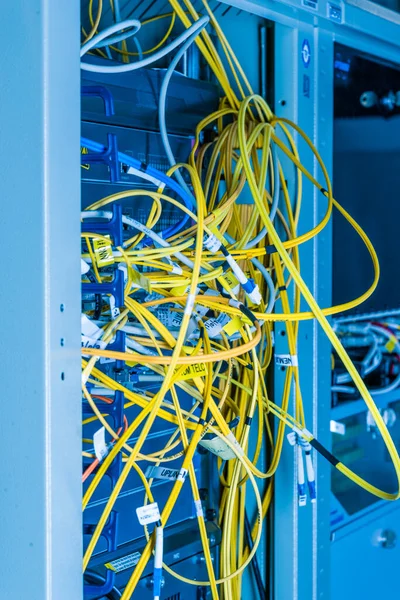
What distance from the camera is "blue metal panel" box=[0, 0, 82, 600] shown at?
26.3 inches

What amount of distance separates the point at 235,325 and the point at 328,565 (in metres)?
0.60

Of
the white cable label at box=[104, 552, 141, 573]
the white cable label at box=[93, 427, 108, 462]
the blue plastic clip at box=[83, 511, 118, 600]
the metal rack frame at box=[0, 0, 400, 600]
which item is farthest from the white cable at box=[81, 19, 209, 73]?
the white cable label at box=[104, 552, 141, 573]

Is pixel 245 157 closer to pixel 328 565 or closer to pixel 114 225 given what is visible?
pixel 114 225

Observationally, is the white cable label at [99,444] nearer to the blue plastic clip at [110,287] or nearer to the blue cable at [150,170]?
the blue plastic clip at [110,287]

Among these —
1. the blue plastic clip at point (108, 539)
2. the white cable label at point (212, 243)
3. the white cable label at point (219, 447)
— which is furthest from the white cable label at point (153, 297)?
the blue plastic clip at point (108, 539)

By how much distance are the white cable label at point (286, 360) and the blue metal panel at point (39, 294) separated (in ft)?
2.15

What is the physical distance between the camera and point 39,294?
67cm

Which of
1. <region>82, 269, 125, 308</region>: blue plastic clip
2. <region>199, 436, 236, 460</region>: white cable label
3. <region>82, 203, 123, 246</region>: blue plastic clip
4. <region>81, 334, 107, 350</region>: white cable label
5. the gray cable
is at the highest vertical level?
the gray cable

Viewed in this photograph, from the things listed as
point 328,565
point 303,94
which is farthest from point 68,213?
point 328,565

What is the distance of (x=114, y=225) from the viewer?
96cm

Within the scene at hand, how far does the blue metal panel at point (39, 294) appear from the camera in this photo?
67 centimetres

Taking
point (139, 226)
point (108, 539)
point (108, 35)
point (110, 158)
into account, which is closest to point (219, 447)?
point (108, 539)

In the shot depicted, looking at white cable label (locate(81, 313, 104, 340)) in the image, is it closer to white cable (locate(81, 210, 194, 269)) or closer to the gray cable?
white cable (locate(81, 210, 194, 269))

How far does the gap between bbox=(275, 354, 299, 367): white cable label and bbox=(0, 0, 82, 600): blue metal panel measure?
0.65 m
